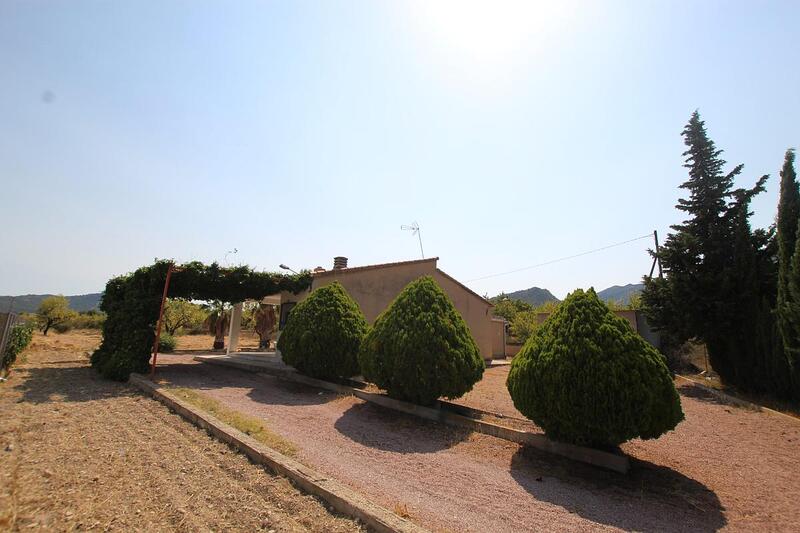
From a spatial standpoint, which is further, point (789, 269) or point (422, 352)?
point (789, 269)

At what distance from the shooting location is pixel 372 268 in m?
14.2

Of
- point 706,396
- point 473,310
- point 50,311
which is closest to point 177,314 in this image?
point 50,311

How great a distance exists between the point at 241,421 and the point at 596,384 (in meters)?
5.43

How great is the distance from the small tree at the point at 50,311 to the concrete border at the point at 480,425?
28.4 m

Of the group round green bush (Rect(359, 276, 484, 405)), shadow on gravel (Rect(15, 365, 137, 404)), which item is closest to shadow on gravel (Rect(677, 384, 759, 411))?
round green bush (Rect(359, 276, 484, 405))

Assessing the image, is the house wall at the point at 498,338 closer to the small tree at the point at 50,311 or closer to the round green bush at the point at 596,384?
the round green bush at the point at 596,384

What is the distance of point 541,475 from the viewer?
4.84 m

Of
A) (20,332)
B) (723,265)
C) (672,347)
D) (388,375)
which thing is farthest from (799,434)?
(20,332)

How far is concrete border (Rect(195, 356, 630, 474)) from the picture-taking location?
16.3ft

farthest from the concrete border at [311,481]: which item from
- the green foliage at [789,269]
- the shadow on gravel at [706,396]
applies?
the shadow on gravel at [706,396]

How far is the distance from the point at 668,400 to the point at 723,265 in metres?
10.7

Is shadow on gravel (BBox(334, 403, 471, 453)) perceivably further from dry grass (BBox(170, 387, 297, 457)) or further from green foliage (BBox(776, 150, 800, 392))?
green foliage (BBox(776, 150, 800, 392))

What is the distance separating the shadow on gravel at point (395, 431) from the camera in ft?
19.2

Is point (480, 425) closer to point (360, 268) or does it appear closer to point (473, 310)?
point (360, 268)
